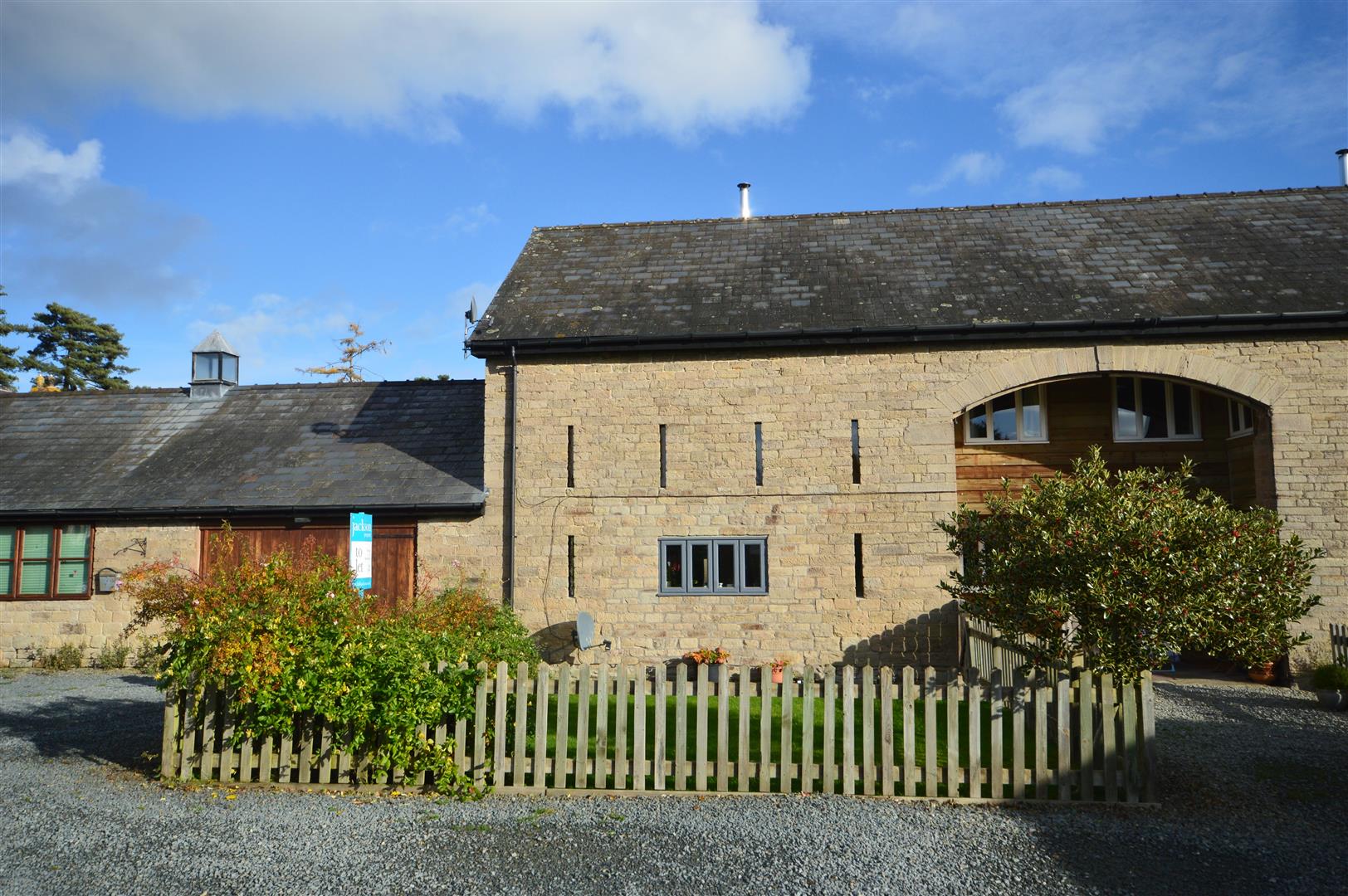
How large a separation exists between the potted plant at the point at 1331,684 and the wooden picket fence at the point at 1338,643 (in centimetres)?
12

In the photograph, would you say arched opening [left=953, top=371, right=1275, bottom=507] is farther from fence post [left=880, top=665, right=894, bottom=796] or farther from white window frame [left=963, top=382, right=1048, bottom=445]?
fence post [left=880, top=665, right=894, bottom=796]

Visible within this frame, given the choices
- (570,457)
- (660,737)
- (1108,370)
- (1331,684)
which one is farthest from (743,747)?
(1331,684)

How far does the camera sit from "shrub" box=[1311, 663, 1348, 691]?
40.3 feet

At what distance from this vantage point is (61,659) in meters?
15.6

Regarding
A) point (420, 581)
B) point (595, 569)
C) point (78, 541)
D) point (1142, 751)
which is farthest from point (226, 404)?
point (1142, 751)

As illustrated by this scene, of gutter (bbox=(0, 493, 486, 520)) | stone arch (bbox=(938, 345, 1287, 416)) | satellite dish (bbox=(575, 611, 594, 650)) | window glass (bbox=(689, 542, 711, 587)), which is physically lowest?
satellite dish (bbox=(575, 611, 594, 650))

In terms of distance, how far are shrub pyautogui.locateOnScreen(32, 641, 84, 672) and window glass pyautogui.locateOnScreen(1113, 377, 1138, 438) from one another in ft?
60.9

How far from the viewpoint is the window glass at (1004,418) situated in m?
16.0

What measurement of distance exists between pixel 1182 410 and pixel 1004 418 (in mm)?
3076

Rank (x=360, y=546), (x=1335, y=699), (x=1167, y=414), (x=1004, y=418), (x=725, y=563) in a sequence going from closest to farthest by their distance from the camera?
1. (x=1335, y=699)
2. (x=360, y=546)
3. (x=725, y=563)
4. (x=1167, y=414)
5. (x=1004, y=418)

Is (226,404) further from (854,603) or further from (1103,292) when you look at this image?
(1103,292)

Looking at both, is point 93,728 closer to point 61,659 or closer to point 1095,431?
point 61,659

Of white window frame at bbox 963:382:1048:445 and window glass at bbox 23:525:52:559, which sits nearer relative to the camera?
white window frame at bbox 963:382:1048:445

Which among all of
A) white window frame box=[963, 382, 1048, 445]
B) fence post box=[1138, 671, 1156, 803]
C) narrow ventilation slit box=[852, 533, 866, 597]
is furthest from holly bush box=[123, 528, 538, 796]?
white window frame box=[963, 382, 1048, 445]
